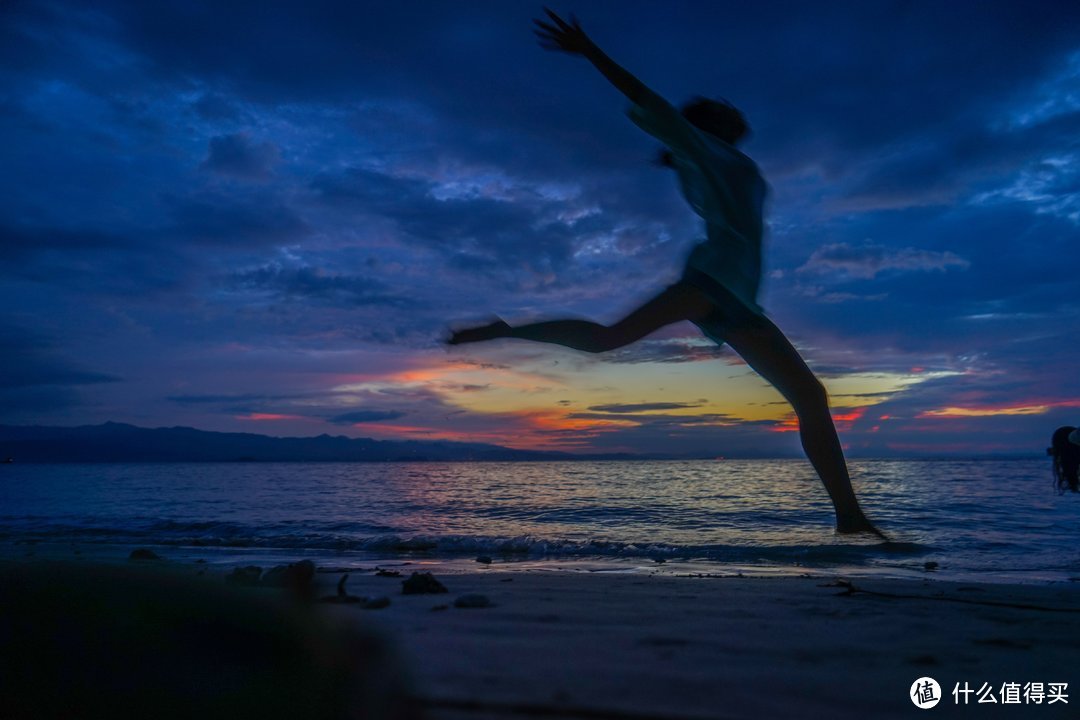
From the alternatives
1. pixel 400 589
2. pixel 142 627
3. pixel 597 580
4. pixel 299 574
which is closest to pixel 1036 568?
pixel 597 580

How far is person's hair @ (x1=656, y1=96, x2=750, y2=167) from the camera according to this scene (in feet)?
11.9

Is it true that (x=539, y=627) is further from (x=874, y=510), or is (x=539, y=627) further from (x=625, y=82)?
(x=874, y=510)

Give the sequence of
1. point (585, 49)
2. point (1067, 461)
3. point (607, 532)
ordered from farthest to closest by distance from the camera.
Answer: point (607, 532) < point (1067, 461) < point (585, 49)

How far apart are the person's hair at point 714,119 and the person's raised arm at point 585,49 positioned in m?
0.53

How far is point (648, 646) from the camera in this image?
200 centimetres

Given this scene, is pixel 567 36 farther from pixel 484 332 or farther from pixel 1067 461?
pixel 1067 461

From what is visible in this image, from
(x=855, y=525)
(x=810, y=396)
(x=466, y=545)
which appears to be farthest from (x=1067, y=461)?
(x=466, y=545)

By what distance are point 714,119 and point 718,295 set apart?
108cm

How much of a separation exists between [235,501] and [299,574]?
48.5ft

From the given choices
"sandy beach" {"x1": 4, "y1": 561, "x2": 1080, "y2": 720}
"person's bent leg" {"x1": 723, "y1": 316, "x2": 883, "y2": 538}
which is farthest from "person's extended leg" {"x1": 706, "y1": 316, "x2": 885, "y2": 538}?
"sandy beach" {"x1": 4, "y1": 561, "x2": 1080, "y2": 720}

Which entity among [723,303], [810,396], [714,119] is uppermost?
[714,119]

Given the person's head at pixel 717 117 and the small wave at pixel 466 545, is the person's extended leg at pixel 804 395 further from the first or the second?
the small wave at pixel 466 545

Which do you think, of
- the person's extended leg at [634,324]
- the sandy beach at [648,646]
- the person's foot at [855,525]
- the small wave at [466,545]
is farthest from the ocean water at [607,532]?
the person's extended leg at [634,324]

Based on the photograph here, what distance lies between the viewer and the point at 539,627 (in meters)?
2.34
